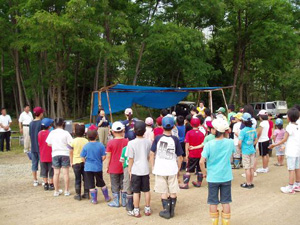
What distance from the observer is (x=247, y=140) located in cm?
607

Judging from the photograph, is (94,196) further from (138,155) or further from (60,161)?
(138,155)

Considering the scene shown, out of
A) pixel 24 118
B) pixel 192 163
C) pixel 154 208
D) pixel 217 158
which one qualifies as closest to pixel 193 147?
pixel 192 163

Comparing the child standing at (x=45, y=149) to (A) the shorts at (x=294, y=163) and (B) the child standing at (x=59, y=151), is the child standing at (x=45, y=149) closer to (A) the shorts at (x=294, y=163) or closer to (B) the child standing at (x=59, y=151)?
(B) the child standing at (x=59, y=151)

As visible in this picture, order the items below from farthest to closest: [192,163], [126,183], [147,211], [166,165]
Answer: [192,163] → [126,183] → [147,211] → [166,165]

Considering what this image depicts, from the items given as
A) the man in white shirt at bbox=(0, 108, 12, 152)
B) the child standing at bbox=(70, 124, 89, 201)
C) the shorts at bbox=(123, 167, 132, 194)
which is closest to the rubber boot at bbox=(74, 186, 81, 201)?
the child standing at bbox=(70, 124, 89, 201)

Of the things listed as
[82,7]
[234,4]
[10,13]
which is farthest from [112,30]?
[234,4]

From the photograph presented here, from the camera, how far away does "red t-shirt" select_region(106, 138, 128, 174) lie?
16.3 ft

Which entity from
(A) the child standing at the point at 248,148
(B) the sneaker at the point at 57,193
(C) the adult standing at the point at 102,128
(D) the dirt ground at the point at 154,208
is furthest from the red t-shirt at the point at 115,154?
(C) the adult standing at the point at 102,128

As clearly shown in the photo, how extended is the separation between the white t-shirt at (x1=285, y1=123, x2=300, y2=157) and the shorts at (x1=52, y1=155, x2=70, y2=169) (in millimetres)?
4194

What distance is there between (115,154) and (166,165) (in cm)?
102

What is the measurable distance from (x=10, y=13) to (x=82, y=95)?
13678 mm

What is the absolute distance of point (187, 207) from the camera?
498cm

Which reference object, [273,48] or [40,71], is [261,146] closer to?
[40,71]

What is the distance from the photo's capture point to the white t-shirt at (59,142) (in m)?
5.64
